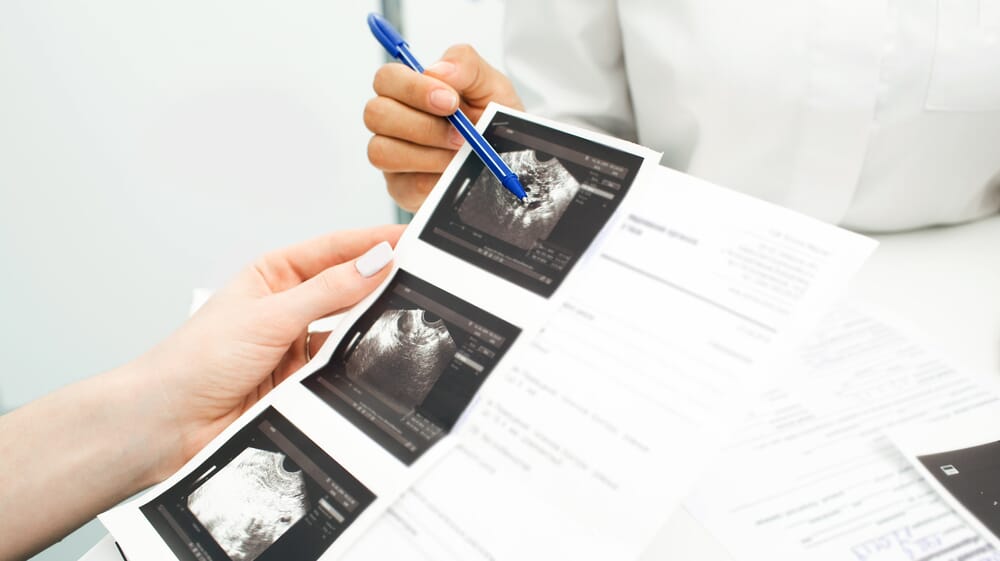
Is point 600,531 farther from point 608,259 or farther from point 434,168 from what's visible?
point 434,168

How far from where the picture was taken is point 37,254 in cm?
104

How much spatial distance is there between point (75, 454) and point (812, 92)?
68 cm

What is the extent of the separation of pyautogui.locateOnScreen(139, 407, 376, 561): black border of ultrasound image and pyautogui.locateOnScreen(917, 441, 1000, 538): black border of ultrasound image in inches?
14.2

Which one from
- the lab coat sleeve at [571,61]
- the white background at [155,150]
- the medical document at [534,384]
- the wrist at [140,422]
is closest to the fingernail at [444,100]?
the medical document at [534,384]

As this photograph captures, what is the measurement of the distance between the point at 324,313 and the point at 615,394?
0.23 meters

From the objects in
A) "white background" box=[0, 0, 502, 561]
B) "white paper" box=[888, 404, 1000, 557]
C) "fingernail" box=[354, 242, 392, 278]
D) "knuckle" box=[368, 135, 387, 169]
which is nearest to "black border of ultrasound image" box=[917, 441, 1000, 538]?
"white paper" box=[888, 404, 1000, 557]

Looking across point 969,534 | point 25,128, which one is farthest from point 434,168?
point 25,128

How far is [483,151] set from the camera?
41cm

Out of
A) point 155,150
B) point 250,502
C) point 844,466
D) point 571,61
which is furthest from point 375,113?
point 155,150

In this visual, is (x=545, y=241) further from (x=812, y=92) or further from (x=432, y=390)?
(x=812, y=92)

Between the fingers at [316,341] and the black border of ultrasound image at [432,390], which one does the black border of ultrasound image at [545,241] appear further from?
the fingers at [316,341]

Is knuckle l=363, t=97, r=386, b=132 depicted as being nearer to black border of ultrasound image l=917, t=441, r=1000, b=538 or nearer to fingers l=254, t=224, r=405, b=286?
fingers l=254, t=224, r=405, b=286

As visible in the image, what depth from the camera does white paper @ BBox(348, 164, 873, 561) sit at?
0.29 m

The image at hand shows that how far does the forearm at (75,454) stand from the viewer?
0.39 meters
